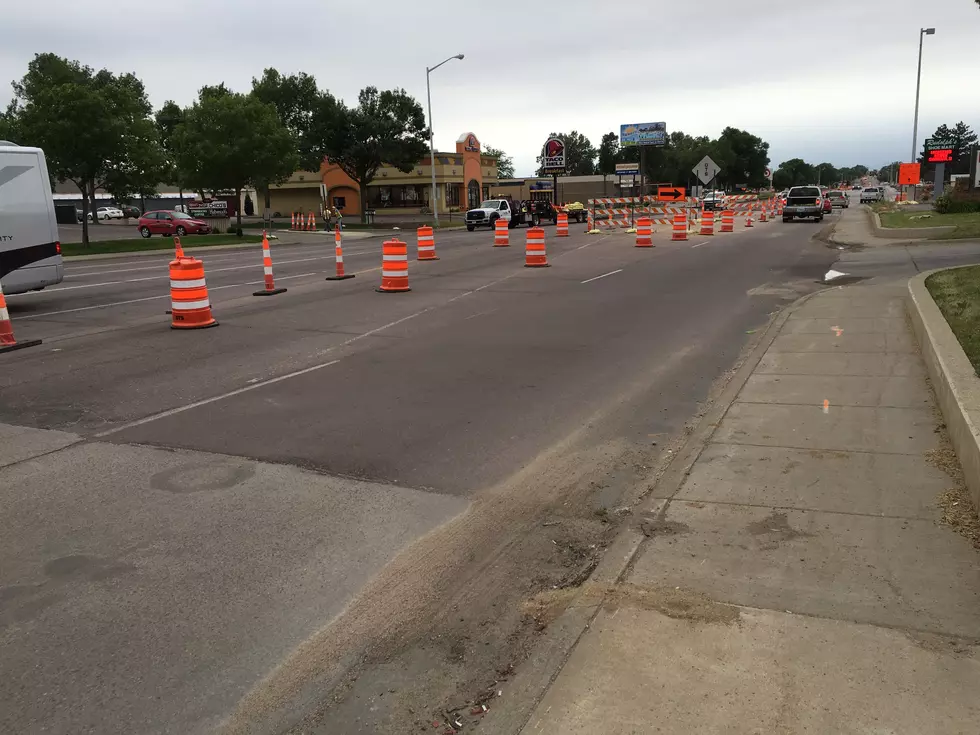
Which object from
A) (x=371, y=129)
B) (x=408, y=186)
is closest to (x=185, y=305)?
(x=371, y=129)

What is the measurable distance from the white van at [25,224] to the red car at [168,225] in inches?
1243

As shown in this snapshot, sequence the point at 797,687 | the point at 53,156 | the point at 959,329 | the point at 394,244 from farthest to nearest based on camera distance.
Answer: the point at 53,156
the point at 394,244
the point at 959,329
the point at 797,687

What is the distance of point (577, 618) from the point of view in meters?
3.81

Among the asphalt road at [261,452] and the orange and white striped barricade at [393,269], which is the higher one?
the orange and white striped barricade at [393,269]

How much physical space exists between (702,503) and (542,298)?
10.5m

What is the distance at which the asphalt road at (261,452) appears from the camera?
3682 mm

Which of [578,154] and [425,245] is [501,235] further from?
[578,154]

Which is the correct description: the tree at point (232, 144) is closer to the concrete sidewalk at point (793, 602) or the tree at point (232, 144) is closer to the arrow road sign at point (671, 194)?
the arrow road sign at point (671, 194)

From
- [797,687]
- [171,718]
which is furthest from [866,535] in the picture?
[171,718]

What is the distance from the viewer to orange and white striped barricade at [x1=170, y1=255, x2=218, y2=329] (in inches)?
480

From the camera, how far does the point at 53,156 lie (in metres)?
30.8

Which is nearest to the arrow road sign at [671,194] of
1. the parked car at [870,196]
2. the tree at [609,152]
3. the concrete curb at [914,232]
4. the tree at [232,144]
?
the concrete curb at [914,232]

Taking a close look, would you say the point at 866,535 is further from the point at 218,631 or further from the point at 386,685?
the point at 218,631

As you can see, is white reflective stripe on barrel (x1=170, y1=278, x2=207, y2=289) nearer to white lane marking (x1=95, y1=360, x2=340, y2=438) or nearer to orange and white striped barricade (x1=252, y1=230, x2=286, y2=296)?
orange and white striped barricade (x1=252, y1=230, x2=286, y2=296)
